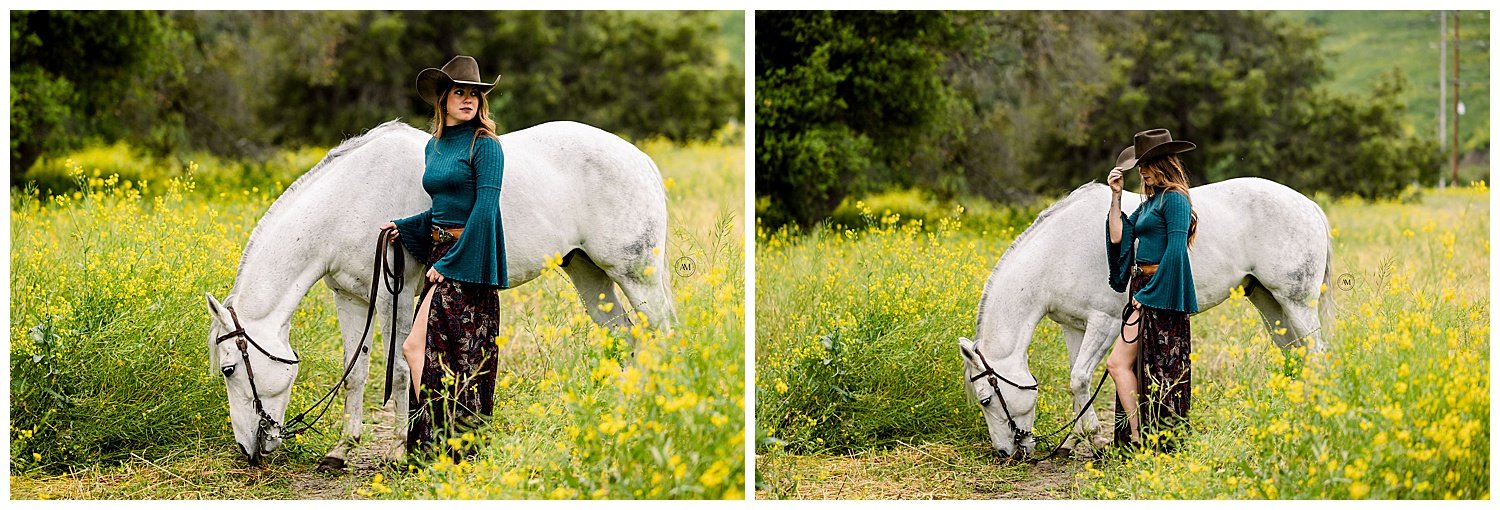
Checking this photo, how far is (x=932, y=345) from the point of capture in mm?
5203

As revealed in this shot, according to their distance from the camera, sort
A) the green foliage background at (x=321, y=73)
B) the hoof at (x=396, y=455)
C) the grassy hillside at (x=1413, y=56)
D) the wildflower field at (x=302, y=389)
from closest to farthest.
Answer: the wildflower field at (x=302, y=389), the hoof at (x=396, y=455), the grassy hillside at (x=1413, y=56), the green foliage background at (x=321, y=73)

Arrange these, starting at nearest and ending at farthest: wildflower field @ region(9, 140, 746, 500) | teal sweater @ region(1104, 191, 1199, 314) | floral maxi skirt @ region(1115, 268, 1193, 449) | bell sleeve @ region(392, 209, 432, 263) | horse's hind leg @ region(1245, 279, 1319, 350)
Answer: wildflower field @ region(9, 140, 746, 500) → bell sleeve @ region(392, 209, 432, 263) → teal sweater @ region(1104, 191, 1199, 314) → floral maxi skirt @ region(1115, 268, 1193, 449) → horse's hind leg @ region(1245, 279, 1319, 350)

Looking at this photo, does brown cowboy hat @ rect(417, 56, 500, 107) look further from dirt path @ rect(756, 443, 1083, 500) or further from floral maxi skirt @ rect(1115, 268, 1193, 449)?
floral maxi skirt @ rect(1115, 268, 1193, 449)

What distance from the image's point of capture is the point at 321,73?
9992mm

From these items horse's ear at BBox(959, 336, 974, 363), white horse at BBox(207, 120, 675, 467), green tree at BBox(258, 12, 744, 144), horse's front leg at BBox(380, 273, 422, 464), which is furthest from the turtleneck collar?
green tree at BBox(258, 12, 744, 144)

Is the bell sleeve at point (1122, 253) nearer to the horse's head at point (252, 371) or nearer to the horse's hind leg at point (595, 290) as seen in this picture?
the horse's hind leg at point (595, 290)

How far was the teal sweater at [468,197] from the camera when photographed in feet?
12.8

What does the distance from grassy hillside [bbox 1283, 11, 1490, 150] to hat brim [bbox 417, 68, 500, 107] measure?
541cm

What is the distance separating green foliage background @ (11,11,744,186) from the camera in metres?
8.26

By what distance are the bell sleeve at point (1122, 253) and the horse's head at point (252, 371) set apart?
3096 mm

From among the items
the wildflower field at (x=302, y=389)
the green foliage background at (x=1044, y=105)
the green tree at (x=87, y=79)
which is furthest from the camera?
the green tree at (x=87, y=79)

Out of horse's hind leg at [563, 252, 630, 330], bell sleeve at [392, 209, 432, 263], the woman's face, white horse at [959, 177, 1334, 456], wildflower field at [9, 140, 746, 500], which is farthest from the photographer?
horse's hind leg at [563, 252, 630, 330]

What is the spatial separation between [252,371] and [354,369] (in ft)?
1.54

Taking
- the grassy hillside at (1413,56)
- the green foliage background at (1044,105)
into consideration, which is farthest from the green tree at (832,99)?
the grassy hillside at (1413,56)
